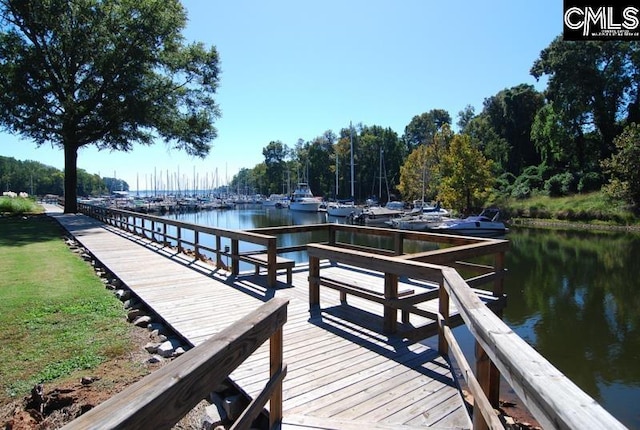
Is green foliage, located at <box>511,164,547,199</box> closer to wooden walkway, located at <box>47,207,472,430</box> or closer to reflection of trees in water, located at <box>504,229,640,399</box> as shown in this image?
reflection of trees in water, located at <box>504,229,640,399</box>

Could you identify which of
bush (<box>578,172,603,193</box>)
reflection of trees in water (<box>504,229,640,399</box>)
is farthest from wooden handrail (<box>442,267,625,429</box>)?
bush (<box>578,172,603,193</box>)

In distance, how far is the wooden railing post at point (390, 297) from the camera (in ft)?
15.7

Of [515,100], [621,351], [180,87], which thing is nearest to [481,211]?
[515,100]

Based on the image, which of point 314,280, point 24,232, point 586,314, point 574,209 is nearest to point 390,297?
point 314,280

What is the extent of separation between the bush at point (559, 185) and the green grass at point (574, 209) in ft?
3.02

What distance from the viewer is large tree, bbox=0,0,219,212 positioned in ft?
69.8

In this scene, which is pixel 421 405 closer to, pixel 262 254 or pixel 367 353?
pixel 367 353

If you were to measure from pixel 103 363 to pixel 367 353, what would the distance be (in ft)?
9.98

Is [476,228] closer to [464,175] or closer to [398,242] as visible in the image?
[464,175]

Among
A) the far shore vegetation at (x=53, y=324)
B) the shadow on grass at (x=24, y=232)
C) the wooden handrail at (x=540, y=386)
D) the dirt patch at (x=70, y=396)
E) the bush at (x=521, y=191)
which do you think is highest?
the bush at (x=521, y=191)

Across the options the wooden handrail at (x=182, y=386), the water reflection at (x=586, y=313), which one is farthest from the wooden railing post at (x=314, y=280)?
the water reflection at (x=586, y=313)

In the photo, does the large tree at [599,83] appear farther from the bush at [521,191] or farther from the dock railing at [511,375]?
the dock railing at [511,375]

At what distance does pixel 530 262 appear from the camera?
792 inches

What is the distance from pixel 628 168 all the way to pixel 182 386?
39.6m
